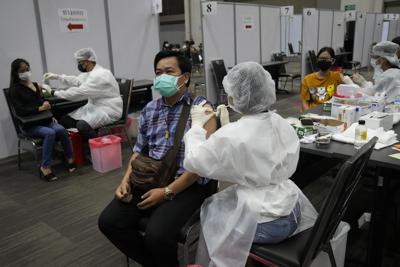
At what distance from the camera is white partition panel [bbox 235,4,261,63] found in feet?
19.8

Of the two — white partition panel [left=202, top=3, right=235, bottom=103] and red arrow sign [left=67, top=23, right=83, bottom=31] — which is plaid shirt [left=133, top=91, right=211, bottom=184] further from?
white partition panel [left=202, top=3, right=235, bottom=103]

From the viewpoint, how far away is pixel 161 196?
1622 millimetres

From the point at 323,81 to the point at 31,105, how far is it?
2.76 m

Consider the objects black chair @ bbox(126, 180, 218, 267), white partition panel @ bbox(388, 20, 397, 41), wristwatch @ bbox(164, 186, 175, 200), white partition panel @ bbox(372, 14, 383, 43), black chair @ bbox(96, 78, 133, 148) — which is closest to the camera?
black chair @ bbox(126, 180, 218, 267)

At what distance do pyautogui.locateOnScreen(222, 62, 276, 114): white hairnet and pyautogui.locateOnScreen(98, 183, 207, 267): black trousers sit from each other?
1.80ft

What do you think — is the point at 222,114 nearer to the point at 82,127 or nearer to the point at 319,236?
the point at 319,236

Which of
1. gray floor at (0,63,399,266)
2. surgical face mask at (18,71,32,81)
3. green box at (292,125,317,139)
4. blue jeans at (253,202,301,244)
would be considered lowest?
gray floor at (0,63,399,266)

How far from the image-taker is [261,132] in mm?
1288

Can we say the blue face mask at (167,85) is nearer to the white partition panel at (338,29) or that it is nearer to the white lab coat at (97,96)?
the white lab coat at (97,96)

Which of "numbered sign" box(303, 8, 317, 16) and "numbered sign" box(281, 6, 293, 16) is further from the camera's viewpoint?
"numbered sign" box(303, 8, 317, 16)

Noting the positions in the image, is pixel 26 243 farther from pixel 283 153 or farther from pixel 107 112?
pixel 283 153

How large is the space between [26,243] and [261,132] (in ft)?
6.10

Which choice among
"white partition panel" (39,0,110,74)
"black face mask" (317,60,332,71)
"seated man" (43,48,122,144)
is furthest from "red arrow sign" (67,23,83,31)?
"black face mask" (317,60,332,71)

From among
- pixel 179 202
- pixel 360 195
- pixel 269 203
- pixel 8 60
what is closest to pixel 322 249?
pixel 269 203
